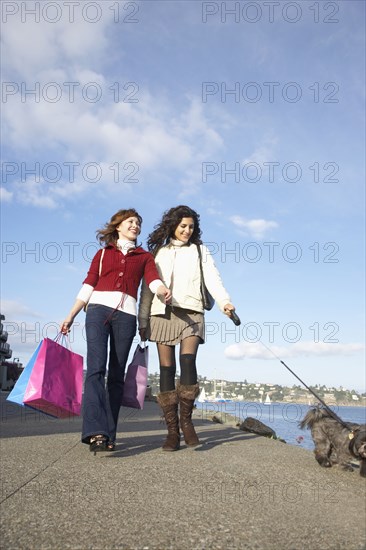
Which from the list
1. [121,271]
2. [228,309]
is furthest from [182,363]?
[121,271]

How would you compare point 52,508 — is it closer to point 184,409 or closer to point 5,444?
point 184,409

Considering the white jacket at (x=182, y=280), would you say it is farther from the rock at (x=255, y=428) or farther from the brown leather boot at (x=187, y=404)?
the rock at (x=255, y=428)

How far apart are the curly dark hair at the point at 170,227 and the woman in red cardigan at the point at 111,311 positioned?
39 cm

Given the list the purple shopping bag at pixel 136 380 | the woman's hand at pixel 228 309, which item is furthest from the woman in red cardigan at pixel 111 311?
the woman's hand at pixel 228 309

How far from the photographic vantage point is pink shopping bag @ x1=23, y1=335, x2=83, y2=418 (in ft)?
14.5

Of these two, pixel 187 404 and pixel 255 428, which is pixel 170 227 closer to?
pixel 187 404

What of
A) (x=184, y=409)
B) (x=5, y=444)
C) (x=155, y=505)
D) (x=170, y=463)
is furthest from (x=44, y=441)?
(x=155, y=505)

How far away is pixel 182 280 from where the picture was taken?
5184 millimetres

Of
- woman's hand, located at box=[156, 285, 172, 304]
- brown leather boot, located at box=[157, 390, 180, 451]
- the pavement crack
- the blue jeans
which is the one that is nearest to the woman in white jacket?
A: brown leather boot, located at box=[157, 390, 180, 451]

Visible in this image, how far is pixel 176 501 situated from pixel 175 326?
91.0 inches

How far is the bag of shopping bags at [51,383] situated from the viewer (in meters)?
4.41

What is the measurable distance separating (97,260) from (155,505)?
265cm

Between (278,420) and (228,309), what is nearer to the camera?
(228,309)

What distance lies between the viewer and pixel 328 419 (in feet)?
14.1
